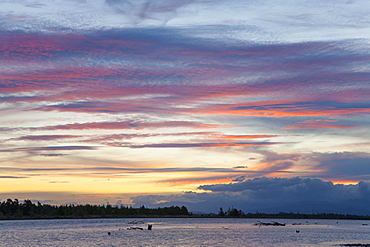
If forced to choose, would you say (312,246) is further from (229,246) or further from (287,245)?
(229,246)

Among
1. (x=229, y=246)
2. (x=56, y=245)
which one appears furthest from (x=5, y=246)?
(x=229, y=246)

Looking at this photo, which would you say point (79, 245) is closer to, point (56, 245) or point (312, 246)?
point (56, 245)

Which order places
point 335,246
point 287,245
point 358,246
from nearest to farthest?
point 358,246, point 335,246, point 287,245

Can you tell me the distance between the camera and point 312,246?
100312 millimetres

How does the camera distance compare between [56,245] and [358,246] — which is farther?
[56,245]

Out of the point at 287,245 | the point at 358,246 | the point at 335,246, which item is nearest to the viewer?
the point at 358,246

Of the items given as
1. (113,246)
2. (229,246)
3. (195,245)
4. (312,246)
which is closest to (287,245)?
(312,246)

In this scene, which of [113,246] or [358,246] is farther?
[113,246]

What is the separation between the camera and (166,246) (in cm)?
9894

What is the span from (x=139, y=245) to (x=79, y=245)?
13.8 metres

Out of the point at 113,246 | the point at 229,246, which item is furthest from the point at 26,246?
the point at 229,246

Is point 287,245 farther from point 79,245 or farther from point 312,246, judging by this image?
point 79,245

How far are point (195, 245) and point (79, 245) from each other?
2688 centimetres

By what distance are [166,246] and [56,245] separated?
26.0 m
